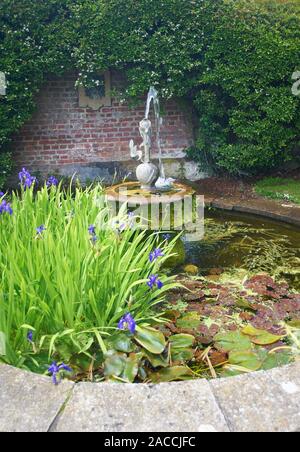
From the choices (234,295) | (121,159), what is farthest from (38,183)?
(234,295)

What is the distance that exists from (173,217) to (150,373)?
2.02 m

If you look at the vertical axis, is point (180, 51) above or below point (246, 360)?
above

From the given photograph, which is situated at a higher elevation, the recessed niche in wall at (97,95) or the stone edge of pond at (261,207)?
the recessed niche in wall at (97,95)

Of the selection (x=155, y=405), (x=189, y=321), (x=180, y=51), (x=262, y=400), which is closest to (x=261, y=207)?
(x=180, y=51)

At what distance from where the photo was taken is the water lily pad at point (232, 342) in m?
2.53

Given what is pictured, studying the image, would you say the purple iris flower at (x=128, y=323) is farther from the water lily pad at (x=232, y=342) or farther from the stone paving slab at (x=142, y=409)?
the water lily pad at (x=232, y=342)

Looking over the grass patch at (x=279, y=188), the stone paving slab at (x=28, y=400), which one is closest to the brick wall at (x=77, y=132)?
the grass patch at (x=279, y=188)

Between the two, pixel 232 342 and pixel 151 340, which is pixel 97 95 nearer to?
pixel 232 342

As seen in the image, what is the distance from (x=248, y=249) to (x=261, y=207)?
169 centimetres

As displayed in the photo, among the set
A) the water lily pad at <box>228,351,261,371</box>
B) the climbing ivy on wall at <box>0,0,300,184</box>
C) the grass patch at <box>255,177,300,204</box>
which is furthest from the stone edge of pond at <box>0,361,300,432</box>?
the climbing ivy on wall at <box>0,0,300,184</box>

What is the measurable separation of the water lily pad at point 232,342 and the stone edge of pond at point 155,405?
0.83m

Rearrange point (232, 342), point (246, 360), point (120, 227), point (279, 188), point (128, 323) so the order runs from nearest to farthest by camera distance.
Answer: point (128, 323) → point (246, 360) → point (232, 342) → point (120, 227) → point (279, 188)

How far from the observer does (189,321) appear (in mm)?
2873

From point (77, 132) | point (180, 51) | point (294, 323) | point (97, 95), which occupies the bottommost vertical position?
point (294, 323)
